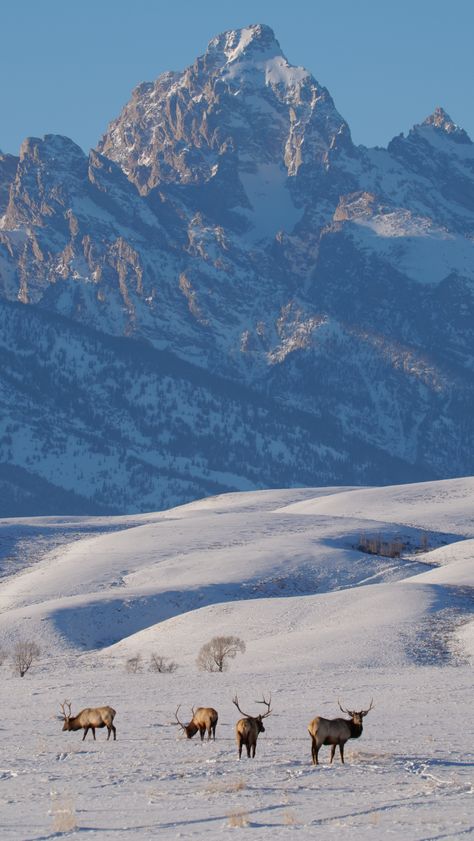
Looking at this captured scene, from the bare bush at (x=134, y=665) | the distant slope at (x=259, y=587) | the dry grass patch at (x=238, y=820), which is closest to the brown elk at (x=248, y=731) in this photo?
the dry grass patch at (x=238, y=820)

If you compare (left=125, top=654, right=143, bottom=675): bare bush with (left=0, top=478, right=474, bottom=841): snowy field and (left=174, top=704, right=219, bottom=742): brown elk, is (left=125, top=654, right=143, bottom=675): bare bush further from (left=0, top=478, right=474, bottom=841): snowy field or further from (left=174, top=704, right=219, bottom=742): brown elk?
(left=174, top=704, right=219, bottom=742): brown elk

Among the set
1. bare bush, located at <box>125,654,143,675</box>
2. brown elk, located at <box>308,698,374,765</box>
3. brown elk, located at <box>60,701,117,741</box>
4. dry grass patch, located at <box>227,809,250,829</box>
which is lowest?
dry grass patch, located at <box>227,809,250,829</box>

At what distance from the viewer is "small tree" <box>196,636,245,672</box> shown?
243 ft

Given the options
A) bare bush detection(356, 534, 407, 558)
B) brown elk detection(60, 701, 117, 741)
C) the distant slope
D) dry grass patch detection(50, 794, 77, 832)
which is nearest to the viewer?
dry grass patch detection(50, 794, 77, 832)

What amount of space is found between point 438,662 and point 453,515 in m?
90.2

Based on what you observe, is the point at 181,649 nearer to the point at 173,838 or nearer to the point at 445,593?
the point at 445,593

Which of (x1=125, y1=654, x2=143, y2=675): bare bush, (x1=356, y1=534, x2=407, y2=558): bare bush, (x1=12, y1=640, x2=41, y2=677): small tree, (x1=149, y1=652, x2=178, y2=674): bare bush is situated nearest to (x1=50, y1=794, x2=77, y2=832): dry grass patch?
(x1=149, y1=652, x2=178, y2=674): bare bush

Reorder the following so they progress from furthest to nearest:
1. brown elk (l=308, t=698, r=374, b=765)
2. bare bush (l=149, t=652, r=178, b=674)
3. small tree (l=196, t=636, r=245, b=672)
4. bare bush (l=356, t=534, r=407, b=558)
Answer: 1. bare bush (l=356, t=534, r=407, b=558)
2. bare bush (l=149, t=652, r=178, b=674)
3. small tree (l=196, t=636, r=245, b=672)
4. brown elk (l=308, t=698, r=374, b=765)

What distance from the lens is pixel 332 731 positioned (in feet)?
110

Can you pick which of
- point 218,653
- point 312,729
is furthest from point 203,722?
point 218,653

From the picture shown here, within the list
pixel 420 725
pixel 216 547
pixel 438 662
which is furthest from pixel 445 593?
pixel 420 725

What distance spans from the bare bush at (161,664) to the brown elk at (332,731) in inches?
1559

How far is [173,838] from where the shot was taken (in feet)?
84.2

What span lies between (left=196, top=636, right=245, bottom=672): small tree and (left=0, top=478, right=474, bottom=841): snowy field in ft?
3.63
